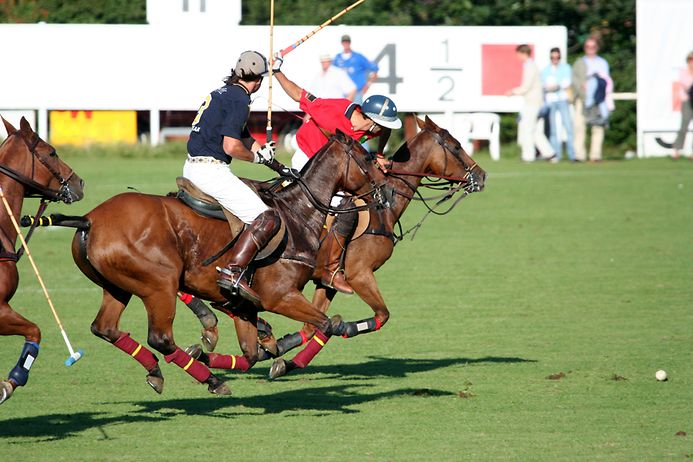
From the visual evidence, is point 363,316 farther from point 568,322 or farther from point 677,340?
point 677,340

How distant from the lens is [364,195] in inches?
393

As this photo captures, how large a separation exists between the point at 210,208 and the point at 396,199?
262cm

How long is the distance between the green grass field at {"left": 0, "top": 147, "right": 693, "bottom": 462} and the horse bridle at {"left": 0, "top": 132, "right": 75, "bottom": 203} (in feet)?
5.22

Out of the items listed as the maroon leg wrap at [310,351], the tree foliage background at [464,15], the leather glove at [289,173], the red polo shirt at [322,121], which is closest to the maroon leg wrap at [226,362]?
the maroon leg wrap at [310,351]

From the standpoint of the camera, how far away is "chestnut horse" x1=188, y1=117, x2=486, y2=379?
10.2 metres

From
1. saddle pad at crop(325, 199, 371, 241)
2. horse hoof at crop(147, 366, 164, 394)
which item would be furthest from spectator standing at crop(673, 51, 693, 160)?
horse hoof at crop(147, 366, 164, 394)

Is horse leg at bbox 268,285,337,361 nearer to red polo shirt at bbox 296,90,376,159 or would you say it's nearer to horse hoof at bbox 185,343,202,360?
horse hoof at bbox 185,343,202,360

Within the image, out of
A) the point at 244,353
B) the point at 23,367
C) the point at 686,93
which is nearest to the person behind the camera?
the point at 23,367

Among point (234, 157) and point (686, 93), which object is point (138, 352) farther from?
point (686, 93)

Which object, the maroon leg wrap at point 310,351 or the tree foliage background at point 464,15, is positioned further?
the tree foliage background at point 464,15

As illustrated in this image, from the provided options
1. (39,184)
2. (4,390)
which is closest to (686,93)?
(39,184)

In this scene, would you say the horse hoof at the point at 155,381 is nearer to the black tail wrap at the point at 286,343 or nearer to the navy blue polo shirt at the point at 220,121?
the black tail wrap at the point at 286,343

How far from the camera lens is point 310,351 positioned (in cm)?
1012

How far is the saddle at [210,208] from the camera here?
9203mm
